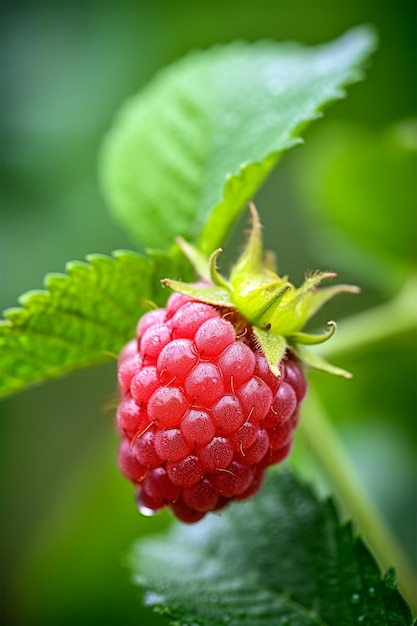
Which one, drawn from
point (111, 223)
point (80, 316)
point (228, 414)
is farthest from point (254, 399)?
point (111, 223)

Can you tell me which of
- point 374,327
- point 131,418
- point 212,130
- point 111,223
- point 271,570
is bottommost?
point 271,570

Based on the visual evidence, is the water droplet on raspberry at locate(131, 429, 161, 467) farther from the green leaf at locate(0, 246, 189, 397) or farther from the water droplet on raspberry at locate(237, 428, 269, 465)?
the green leaf at locate(0, 246, 189, 397)

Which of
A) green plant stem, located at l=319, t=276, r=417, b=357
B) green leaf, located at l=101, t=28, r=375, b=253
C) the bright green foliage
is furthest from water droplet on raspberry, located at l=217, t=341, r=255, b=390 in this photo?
the bright green foliage

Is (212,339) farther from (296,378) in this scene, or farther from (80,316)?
(80,316)

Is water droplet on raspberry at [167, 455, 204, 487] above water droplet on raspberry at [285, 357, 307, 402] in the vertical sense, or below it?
below

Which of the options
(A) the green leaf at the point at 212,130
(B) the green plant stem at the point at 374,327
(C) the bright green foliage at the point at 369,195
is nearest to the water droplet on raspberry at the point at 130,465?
(A) the green leaf at the point at 212,130
